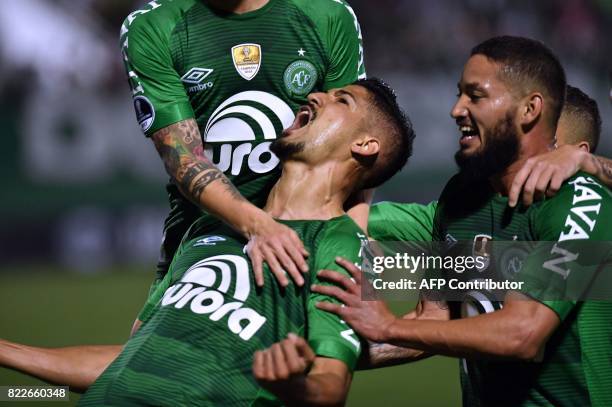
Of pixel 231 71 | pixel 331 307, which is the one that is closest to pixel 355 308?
pixel 331 307

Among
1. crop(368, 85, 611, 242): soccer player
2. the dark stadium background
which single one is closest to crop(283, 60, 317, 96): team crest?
crop(368, 85, 611, 242): soccer player

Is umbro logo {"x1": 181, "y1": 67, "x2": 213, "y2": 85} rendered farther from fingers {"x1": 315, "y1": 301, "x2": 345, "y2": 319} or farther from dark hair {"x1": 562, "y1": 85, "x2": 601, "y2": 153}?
dark hair {"x1": 562, "y1": 85, "x2": 601, "y2": 153}

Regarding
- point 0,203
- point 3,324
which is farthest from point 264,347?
point 0,203

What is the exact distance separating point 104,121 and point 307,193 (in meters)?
11.0

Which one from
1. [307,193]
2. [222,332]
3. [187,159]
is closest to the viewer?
[222,332]

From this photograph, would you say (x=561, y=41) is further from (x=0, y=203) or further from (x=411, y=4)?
(x=0, y=203)

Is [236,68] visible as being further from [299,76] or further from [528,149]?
[528,149]

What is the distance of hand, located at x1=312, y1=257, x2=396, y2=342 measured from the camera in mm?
4246

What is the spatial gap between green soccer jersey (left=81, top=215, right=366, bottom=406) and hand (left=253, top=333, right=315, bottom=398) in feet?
1.49

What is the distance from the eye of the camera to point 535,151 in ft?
15.1

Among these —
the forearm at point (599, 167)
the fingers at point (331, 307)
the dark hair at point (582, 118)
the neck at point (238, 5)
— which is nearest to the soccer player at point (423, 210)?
the dark hair at point (582, 118)

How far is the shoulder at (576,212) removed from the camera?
13.8ft

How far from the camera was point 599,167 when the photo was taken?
4.58 m

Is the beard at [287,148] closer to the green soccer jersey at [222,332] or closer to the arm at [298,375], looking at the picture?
the green soccer jersey at [222,332]
